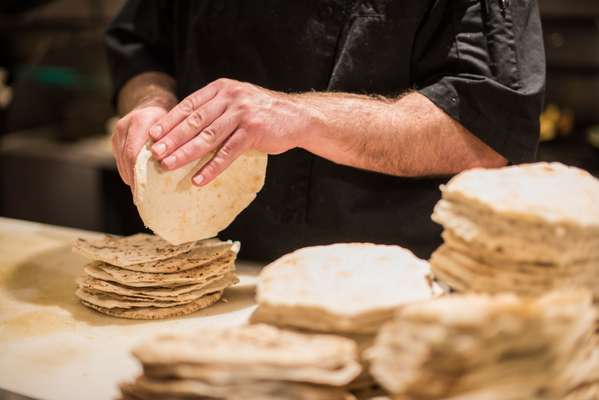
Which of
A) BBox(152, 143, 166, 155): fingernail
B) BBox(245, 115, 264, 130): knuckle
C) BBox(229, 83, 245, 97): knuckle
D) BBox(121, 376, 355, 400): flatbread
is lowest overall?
BBox(121, 376, 355, 400): flatbread

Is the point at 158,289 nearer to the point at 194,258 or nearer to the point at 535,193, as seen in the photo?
the point at 194,258

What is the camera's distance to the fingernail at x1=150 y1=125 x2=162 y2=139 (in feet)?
5.72

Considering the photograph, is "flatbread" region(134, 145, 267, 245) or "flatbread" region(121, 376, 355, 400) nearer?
"flatbread" region(121, 376, 355, 400)

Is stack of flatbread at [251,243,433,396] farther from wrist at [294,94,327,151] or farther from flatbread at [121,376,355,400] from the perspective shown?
wrist at [294,94,327,151]

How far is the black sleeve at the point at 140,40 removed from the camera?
8.46 ft

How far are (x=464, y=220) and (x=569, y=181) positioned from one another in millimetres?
219

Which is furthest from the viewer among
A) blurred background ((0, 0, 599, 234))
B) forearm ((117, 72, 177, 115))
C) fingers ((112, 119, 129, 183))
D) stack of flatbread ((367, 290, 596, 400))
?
blurred background ((0, 0, 599, 234))

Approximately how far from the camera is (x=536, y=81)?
2.08 metres

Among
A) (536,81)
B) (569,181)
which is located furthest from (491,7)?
(569,181)

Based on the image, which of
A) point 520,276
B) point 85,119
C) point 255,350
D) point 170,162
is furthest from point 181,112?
point 85,119

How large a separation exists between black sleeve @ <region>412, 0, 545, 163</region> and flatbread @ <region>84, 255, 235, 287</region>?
76 cm

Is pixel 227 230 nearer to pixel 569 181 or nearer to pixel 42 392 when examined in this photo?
pixel 42 392

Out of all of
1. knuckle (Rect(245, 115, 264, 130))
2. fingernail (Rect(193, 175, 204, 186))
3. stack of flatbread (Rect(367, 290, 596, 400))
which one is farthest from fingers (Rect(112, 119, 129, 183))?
stack of flatbread (Rect(367, 290, 596, 400))

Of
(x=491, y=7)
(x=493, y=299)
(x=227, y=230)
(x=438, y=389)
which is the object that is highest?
(x=491, y=7)
